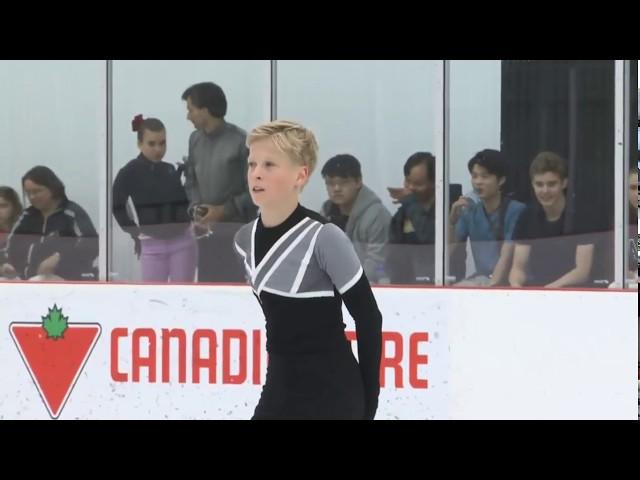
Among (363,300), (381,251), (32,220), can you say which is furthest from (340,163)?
(363,300)

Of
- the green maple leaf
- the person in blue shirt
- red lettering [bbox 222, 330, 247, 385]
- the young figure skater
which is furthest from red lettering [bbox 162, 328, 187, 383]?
the young figure skater

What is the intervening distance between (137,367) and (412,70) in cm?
242

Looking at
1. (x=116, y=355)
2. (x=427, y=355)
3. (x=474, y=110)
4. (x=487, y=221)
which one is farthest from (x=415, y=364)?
(x=116, y=355)

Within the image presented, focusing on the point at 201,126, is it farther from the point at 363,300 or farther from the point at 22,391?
the point at 363,300

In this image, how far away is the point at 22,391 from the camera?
6.55 m

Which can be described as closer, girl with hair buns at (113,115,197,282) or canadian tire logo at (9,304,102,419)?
canadian tire logo at (9,304,102,419)

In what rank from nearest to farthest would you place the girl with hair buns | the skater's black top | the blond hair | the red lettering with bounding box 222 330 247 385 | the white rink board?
the skater's black top < the blond hair < the white rink board < the red lettering with bounding box 222 330 247 385 < the girl with hair buns

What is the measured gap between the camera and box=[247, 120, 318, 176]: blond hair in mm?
4273

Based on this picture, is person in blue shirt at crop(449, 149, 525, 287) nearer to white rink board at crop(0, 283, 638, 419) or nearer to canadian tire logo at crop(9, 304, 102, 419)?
white rink board at crop(0, 283, 638, 419)

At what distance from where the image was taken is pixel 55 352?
21.4 feet

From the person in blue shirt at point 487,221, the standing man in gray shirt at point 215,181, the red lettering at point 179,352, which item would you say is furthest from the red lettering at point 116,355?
the person in blue shirt at point 487,221

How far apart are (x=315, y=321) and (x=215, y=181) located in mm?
2611

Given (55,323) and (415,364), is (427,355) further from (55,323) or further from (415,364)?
(55,323)

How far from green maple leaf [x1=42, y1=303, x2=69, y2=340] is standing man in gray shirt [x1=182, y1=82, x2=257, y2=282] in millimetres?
872
